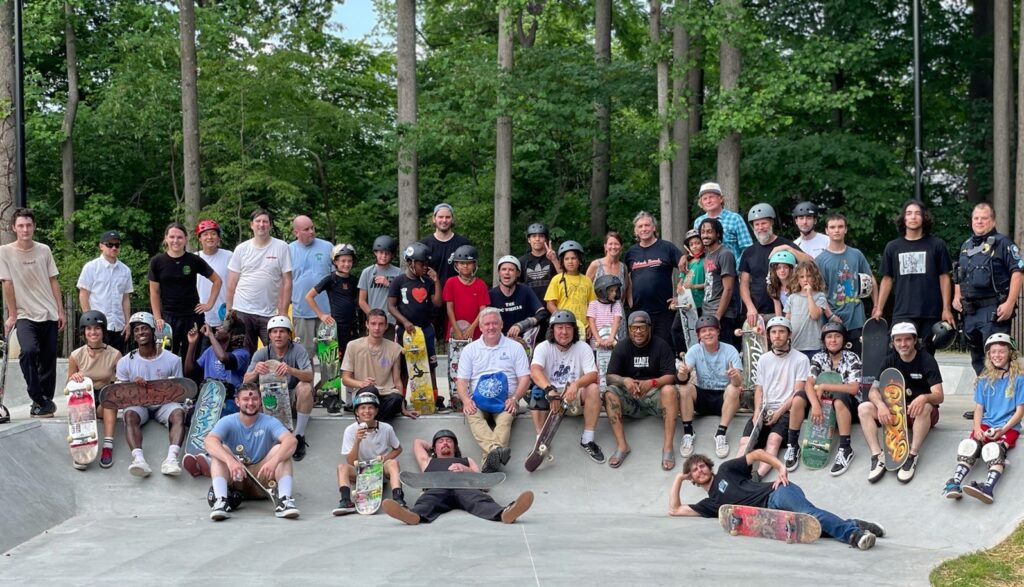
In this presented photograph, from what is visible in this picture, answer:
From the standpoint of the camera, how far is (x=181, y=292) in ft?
35.3

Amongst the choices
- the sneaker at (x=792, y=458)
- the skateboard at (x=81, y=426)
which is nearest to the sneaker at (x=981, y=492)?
the sneaker at (x=792, y=458)

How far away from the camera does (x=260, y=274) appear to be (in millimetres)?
10828

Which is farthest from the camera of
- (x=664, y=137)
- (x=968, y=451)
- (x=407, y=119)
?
(x=664, y=137)

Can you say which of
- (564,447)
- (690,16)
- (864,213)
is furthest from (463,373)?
(864,213)

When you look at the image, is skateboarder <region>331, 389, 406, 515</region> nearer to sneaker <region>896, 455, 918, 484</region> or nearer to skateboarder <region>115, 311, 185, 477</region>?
skateboarder <region>115, 311, 185, 477</region>

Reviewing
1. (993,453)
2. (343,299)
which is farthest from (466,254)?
(993,453)

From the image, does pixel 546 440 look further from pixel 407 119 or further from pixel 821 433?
pixel 407 119

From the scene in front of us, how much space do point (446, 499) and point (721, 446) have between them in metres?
2.59

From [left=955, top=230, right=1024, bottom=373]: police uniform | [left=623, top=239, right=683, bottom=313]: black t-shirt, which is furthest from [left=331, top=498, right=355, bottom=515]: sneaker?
[left=955, top=230, right=1024, bottom=373]: police uniform

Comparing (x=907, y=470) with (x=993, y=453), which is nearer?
(x=993, y=453)

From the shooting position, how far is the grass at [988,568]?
22.8 feet

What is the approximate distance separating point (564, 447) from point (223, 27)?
49.2ft

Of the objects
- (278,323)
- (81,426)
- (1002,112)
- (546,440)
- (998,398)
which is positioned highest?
(1002,112)

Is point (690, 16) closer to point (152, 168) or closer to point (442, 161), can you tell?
point (442, 161)
